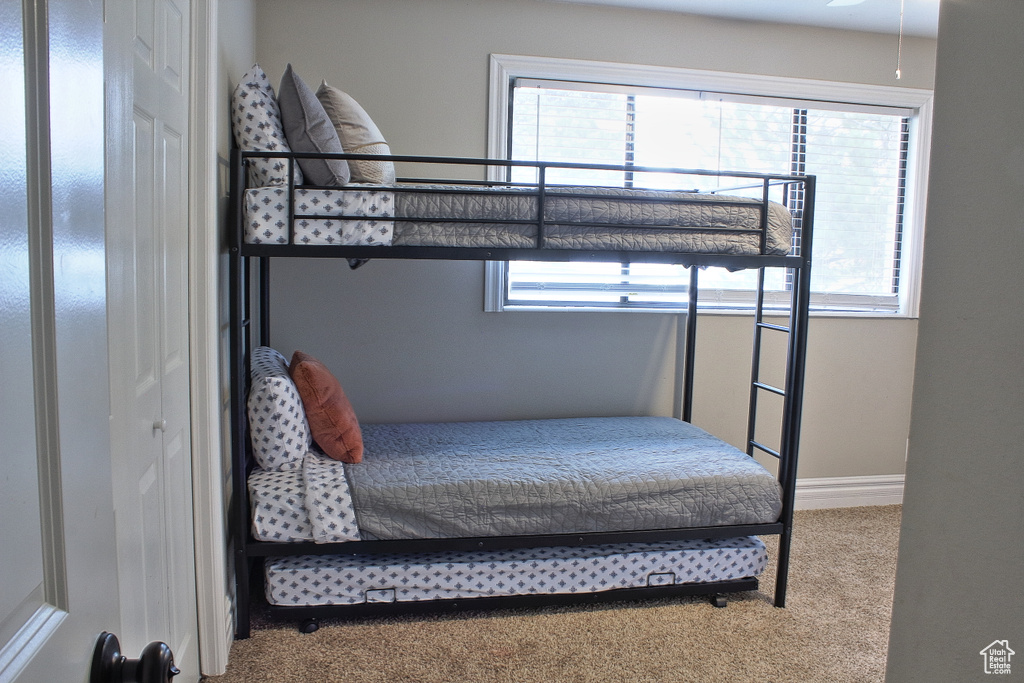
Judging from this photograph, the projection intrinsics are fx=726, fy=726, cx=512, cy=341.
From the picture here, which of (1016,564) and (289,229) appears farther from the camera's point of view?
(289,229)

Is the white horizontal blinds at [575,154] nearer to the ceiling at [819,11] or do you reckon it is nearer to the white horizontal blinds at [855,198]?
the ceiling at [819,11]

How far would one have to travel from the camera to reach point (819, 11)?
10.6 feet

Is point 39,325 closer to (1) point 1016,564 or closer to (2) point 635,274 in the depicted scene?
(1) point 1016,564

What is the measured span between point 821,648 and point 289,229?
7.02ft

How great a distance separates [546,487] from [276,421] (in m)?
0.90

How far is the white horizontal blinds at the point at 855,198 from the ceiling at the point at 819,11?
0.41 metres

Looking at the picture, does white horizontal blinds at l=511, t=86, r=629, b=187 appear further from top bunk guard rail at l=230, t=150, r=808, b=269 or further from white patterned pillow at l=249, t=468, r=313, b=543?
white patterned pillow at l=249, t=468, r=313, b=543

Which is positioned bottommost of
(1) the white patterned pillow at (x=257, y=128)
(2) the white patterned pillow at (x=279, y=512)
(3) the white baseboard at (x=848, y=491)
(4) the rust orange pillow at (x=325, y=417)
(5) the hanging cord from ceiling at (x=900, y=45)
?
(3) the white baseboard at (x=848, y=491)

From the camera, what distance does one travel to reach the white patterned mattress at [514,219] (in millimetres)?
2203

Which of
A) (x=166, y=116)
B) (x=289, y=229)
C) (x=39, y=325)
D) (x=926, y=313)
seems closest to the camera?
(x=39, y=325)

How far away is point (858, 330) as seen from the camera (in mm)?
3660

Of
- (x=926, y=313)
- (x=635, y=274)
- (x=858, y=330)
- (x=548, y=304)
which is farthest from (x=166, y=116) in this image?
(x=858, y=330)

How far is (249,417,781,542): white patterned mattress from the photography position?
2270mm

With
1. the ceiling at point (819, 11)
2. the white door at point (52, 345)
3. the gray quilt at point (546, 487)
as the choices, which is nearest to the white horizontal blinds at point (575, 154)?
the ceiling at point (819, 11)
